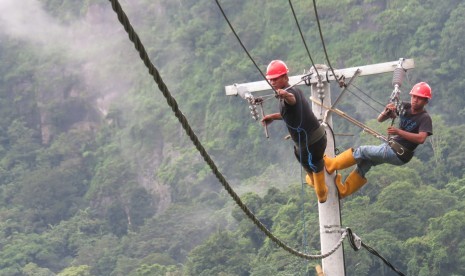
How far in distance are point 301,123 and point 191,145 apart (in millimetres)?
72285

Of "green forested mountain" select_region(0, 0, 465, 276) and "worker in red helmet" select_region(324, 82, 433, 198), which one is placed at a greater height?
"green forested mountain" select_region(0, 0, 465, 276)

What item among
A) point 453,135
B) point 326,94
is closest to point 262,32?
point 453,135

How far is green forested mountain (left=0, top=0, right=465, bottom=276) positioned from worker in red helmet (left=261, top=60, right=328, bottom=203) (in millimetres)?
38670

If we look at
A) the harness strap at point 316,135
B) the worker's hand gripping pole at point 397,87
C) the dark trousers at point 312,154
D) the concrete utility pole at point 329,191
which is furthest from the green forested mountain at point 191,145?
the harness strap at point 316,135

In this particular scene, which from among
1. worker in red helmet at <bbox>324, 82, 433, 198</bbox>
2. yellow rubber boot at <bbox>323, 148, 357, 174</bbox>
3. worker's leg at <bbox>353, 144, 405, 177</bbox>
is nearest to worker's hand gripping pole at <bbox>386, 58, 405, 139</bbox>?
worker in red helmet at <bbox>324, 82, 433, 198</bbox>

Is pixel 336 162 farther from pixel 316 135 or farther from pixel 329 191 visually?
pixel 316 135

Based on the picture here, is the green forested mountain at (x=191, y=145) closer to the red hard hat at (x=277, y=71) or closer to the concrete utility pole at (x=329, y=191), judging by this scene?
the concrete utility pole at (x=329, y=191)

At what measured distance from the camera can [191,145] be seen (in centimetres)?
8288

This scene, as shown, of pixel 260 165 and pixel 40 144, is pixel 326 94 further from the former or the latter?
pixel 40 144

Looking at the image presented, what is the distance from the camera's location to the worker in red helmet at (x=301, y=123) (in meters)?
10.2

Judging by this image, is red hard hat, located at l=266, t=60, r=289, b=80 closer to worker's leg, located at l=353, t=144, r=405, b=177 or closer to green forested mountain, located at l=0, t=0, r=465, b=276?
worker's leg, located at l=353, t=144, r=405, b=177

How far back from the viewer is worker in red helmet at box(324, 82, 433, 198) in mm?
11641

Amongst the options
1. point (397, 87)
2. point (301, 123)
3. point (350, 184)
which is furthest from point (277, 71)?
point (350, 184)

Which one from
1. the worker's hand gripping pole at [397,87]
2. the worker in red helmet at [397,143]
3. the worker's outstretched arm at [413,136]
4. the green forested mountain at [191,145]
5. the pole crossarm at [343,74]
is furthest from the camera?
the green forested mountain at [191,145]
